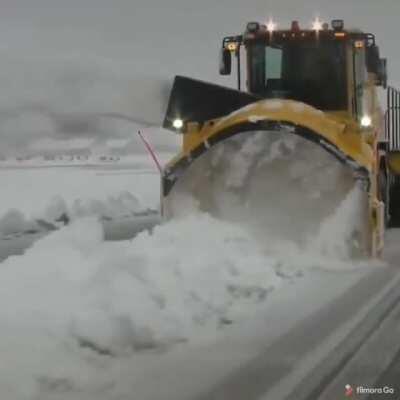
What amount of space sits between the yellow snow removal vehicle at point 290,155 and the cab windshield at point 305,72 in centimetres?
1

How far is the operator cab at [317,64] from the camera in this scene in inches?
376

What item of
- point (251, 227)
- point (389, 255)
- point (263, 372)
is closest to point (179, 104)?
point (251, 227)

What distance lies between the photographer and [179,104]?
8773mm

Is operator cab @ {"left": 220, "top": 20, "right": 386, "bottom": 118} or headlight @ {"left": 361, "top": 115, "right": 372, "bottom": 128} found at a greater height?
operator cab @ {"left": 220, "top": 20, "right": 386, "bottom": 118}

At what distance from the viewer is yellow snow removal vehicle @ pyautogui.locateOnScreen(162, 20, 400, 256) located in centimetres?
791

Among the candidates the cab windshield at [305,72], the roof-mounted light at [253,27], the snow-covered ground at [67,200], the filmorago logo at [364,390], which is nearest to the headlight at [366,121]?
the cab windshield at [305,72]

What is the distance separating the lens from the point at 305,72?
9727 millimetres

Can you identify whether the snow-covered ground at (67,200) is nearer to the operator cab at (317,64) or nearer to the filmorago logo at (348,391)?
the operator cab at (317,64)

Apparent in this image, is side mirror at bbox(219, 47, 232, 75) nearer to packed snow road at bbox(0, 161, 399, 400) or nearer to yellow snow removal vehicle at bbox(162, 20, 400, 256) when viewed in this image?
yellow snow removal vehicle at bbox(162, 20, 400, 256)

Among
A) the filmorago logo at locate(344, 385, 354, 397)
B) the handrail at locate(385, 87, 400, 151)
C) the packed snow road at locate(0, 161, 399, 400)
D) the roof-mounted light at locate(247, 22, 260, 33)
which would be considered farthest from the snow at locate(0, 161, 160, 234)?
the filmorago logo at locate(344, 385, 354, 397)

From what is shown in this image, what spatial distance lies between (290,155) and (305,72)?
173 centimetres

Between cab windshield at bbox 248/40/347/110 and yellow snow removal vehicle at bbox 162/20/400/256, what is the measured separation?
0.04ft

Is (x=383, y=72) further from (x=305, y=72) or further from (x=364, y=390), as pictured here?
(x=364, y=390)

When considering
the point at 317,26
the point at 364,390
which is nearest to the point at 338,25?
the point at 317,26
